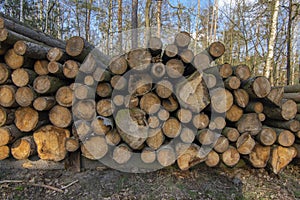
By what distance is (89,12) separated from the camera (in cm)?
1442

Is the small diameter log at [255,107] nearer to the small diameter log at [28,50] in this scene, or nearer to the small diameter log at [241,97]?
the small diameter log at [241,97]

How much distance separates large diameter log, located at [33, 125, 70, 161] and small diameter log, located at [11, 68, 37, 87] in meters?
0.57

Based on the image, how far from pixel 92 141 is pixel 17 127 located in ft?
3.08

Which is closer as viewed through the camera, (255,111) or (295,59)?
(255,111)

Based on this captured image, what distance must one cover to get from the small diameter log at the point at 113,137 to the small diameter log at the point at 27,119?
2.85 feet

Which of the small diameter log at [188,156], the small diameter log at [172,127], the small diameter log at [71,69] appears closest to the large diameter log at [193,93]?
the small diameter log at [172,127]

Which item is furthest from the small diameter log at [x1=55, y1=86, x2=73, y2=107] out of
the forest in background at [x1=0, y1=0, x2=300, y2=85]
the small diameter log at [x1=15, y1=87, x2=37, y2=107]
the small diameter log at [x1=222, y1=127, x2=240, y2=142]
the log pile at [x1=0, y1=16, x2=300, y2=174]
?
the forest in background at [x1=0, y1=0, x2=300, y2=85]

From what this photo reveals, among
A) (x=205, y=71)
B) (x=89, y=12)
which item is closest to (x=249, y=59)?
(x=89, y=12)

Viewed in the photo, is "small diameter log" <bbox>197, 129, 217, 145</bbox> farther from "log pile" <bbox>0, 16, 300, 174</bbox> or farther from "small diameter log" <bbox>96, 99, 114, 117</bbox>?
"small diameter log" <bbox>96, 99, 114, 117</bbox>

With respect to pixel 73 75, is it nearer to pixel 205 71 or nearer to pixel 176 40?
pixel 176 40

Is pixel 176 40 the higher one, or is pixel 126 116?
pixel 176 40

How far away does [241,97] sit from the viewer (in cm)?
253

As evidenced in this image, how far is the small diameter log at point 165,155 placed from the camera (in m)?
2.44

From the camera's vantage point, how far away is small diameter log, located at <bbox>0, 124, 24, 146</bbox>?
2.41m
